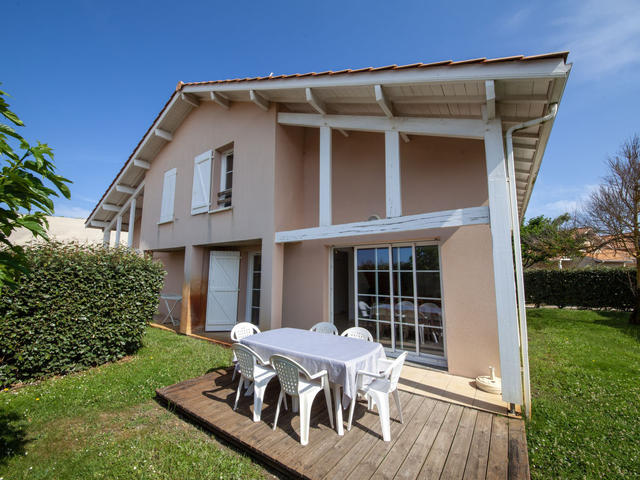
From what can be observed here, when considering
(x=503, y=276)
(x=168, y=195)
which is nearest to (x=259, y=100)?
(x=168, y=195)

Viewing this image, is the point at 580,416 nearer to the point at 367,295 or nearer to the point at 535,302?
the point at 367,295

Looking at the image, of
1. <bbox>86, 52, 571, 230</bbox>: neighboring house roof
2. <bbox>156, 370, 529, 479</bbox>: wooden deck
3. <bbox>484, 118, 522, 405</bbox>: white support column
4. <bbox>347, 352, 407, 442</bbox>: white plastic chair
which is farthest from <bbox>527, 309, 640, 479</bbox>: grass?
<bbox>86, 52, 571, 230</bbox>: neighboring house roof

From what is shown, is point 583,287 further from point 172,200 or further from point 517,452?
point 172,200

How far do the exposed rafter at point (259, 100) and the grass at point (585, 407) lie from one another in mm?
7323

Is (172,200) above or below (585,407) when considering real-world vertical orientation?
above

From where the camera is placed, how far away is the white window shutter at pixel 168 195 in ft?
29.9

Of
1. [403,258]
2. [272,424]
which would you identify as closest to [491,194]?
[403,258]

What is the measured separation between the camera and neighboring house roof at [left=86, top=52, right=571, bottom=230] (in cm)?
335

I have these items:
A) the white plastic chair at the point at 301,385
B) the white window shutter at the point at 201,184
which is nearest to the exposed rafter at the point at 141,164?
the white window shutter at the point at 201,184

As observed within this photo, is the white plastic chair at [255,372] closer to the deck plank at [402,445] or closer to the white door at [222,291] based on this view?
the deck plank at [402,445]

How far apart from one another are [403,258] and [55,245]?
6.45m

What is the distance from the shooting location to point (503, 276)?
345 cm

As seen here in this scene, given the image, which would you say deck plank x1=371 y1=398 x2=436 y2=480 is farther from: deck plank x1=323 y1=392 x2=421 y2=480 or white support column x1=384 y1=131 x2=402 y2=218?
white support column x1=384 y1=131 x2=402 y2=218

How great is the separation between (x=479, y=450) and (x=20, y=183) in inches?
167
